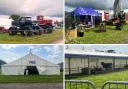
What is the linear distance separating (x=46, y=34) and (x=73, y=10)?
1.58ft

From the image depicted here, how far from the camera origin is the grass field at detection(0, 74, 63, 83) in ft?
15.3

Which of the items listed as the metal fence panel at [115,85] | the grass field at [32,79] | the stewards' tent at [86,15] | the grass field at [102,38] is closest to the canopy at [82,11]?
the stewards' tent at [86,15]

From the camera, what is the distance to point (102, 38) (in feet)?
15.4

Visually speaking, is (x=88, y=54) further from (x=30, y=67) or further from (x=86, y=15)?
(x=30, y=67)

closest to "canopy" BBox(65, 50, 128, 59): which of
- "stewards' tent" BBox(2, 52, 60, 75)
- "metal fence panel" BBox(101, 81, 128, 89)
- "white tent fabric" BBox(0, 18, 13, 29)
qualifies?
"stewards' tent" BBox(2, 52, 60, 75)

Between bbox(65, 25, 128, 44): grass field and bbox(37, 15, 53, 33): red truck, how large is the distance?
0.32 m

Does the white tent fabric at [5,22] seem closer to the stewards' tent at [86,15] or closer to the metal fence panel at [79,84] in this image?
the stewards' tent at [86,15]

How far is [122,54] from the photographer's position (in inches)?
183

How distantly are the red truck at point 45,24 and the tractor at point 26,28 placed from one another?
6cm

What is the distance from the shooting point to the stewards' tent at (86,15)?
4.64 meters

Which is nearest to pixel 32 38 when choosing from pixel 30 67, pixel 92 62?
pixel 30 67

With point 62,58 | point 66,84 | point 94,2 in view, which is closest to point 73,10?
point 94,2

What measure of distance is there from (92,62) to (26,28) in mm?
1003

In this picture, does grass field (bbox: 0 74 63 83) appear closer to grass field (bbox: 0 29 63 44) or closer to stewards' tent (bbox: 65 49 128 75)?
stewards' tent (bbox: 65 49 128 75)
